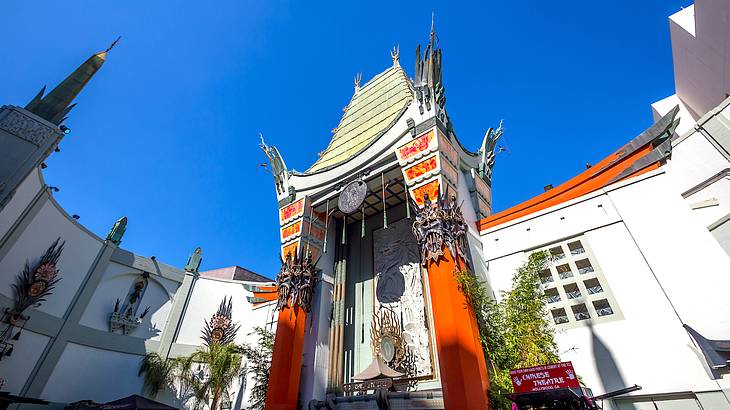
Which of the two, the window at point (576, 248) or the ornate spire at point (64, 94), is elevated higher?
the ornate spire at point (64, 94)

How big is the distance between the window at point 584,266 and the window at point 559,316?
1340 mm

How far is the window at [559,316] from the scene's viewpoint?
9527 mm

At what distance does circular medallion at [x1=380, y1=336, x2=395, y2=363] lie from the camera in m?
11.8

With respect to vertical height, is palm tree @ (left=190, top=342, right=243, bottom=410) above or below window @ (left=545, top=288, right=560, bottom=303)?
below

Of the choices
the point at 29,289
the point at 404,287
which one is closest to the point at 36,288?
the point at 29,289

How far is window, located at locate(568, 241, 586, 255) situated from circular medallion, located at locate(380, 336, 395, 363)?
269 inches

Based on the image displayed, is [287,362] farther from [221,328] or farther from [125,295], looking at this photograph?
[125,295]

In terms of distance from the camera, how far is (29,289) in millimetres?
14047

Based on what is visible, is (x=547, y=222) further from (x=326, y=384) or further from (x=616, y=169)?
(x=326, y=384)

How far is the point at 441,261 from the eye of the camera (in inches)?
389

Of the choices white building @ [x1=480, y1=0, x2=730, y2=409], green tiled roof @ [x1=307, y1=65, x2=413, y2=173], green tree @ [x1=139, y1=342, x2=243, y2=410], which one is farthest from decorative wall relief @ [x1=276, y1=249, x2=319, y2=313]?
white building @ [x1=480, y1=0, x2=730, y2=409]

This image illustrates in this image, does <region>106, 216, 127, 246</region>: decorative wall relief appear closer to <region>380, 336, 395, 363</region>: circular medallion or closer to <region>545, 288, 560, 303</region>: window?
<region>380, 336, 395, 363</region>: circular medallion

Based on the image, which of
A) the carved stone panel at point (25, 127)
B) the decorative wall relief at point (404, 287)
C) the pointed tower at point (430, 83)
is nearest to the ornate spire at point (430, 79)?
the pointed tower at point (430, 83)

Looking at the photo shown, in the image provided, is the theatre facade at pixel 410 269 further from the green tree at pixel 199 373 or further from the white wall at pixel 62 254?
the green tree at pixel 199 373
